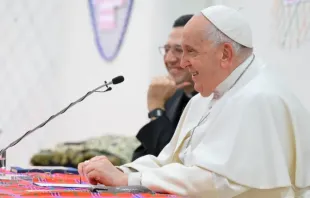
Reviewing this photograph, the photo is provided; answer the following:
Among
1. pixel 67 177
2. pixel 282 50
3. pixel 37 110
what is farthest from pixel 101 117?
pixel 67 177

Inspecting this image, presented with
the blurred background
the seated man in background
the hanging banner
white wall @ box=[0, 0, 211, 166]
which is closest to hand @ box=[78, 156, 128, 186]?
the seated man in background

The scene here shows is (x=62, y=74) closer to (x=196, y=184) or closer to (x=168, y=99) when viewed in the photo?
(x=168, y=99)

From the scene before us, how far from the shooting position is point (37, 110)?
194 inches

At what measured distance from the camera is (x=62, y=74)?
5109 millimetres

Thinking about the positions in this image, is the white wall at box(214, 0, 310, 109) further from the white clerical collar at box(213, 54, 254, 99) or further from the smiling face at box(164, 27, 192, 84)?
the white clerical collar at box(213, 54, 254, 99)

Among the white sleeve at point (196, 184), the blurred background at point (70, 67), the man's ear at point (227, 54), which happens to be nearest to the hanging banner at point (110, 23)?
the blurred background at point (70, 67)

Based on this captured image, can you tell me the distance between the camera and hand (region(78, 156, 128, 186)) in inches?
74.9

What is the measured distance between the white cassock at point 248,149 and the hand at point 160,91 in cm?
120

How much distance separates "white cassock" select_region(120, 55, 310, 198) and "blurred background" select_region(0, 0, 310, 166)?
7.01 ft

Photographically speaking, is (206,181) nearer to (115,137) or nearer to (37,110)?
(115,137)

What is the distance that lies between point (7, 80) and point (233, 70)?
3.09 meters

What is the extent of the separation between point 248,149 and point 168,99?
4.96 ft

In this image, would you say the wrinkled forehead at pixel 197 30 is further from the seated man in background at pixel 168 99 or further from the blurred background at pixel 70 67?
the blurred background at pixel 70 67

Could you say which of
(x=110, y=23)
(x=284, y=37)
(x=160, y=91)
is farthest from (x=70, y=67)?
(x=284, y=37)
